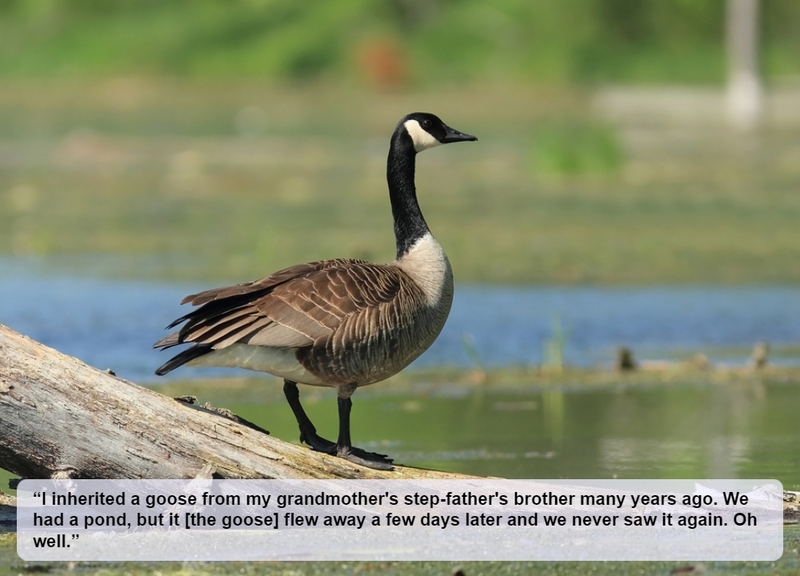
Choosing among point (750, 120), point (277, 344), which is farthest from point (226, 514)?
point (750, 120)

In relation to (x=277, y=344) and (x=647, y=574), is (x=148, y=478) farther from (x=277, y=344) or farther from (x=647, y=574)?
(x=647, y=574)

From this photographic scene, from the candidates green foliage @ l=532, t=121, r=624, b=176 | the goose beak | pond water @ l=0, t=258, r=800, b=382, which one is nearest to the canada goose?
the goose beak

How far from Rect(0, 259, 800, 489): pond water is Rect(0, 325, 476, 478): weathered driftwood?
1.81 meters

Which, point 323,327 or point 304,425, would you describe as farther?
point 304,425

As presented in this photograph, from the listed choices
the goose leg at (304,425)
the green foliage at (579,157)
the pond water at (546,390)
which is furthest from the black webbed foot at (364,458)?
the green foliage at (579,157)

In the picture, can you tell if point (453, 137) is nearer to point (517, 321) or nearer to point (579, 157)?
point (517, 321)

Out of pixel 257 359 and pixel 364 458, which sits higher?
pixel 257 359

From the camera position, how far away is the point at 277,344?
6.34 meters

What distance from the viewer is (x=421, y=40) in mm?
46781

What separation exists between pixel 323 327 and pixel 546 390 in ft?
12.2

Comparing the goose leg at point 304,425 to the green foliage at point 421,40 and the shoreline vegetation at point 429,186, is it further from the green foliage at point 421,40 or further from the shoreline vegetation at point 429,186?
the green foliage at point 421,40

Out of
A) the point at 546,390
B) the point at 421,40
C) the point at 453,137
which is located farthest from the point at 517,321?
the point at 421,40

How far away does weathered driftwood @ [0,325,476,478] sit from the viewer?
5.91 meters

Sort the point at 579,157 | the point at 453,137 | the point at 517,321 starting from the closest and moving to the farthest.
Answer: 1. the point at 453,137
2. the point at 517,321
3. the point at 579,157
